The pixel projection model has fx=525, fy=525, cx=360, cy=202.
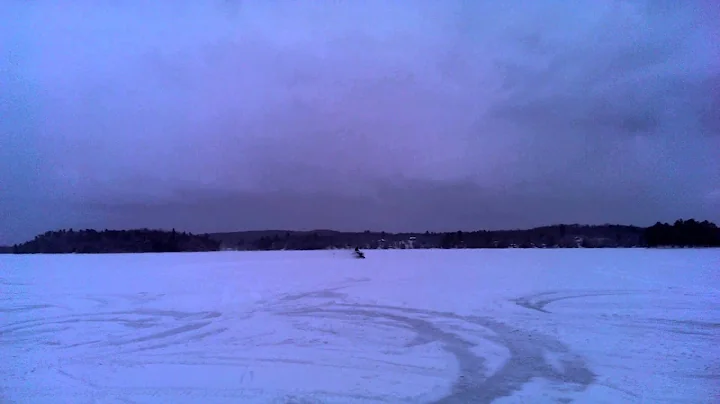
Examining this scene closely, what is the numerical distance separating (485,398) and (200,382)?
2632mm

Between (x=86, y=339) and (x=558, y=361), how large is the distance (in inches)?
240

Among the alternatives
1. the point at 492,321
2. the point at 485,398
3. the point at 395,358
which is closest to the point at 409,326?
the point at 492,321

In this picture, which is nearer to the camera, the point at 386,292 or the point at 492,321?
the point at 492,321

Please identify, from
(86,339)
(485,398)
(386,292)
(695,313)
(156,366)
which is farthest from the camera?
(386,292)

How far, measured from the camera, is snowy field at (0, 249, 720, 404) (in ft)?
15.3

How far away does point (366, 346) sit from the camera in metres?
6.48

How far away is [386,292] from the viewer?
40.5ft

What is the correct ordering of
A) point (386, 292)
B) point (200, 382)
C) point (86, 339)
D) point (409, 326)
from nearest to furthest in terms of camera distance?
point (200, 382), point (86, 339), point (409, 326), point (386, 292)

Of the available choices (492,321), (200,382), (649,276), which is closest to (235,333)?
(200,382)

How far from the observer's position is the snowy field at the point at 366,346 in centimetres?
468

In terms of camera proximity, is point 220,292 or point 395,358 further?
point 220,292

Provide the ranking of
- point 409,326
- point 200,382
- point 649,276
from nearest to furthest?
point 200,382
point 409,326
point 649,276

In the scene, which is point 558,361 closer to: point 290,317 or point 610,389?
point 610,389

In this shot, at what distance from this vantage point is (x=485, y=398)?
14.6 ft
